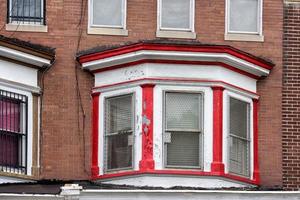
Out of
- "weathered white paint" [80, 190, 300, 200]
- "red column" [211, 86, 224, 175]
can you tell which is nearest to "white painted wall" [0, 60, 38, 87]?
"weathered white paint" [80, 190, 300, 200]

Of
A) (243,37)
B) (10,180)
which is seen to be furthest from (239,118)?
(10,180)

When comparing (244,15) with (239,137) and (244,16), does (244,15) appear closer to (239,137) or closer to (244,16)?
(244,16)

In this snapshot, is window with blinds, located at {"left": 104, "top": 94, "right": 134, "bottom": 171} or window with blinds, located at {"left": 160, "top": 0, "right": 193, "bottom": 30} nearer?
window with blinds, located at {"left": 104, "top": 94, "right": 134, "bottom": 171}

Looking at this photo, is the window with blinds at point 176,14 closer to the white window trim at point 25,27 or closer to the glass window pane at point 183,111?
the glass window pane at point 183,111

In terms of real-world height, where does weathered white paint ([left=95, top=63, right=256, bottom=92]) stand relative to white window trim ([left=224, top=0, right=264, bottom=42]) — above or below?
below

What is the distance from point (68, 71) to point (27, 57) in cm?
109

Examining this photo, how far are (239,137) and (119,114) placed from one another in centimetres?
255

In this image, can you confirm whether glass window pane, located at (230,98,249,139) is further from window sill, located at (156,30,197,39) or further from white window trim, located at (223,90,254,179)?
window sill, located at (156,30,197,39)

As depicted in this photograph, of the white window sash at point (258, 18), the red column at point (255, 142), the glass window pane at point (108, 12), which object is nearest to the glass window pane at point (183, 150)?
the red column at point (255, 142)

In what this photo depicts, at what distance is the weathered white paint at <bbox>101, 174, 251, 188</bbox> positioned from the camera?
27500 millimetres

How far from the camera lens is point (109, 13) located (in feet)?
95.0

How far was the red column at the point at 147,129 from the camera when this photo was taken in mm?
27594

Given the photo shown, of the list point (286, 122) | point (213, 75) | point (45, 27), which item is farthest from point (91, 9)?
point (286, 122)

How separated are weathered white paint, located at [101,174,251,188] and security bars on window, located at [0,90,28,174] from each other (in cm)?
199
